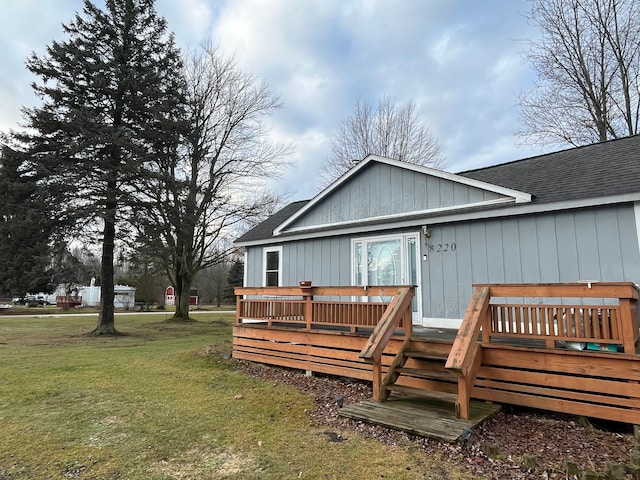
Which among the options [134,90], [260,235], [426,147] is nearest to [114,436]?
[260,235]

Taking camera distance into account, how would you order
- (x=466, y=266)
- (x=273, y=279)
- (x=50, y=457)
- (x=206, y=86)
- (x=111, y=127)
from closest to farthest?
(x=50, y=457) < (x=466, y=266) < (x=273, y=279) < (x=111, y=127) < (x=206, y=86)

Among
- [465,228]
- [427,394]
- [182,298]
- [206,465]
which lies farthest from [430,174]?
[182,298]

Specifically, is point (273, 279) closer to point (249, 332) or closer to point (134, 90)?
point (249, 332)

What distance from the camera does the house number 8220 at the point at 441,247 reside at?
24.2 feet

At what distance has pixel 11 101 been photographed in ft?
50.4

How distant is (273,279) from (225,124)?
1422cm

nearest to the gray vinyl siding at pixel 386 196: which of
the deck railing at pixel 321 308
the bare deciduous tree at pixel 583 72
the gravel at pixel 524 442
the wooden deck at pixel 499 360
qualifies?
the deck railing at pixel 321 308

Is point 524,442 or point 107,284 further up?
point 107,284

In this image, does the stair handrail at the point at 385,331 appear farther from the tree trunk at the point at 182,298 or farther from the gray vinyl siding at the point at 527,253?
the tree trunk at the point at 182,298

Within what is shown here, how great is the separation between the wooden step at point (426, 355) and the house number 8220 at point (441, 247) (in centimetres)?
284

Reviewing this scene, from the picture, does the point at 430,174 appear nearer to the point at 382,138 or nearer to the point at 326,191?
the point at 326,191

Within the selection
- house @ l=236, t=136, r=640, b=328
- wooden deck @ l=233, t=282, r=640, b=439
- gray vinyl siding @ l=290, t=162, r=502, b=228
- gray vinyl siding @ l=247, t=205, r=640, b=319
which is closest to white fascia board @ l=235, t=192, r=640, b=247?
house @ l=236, t=136, r=640, b=328

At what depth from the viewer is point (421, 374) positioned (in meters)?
4.58

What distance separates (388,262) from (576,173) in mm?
3901
